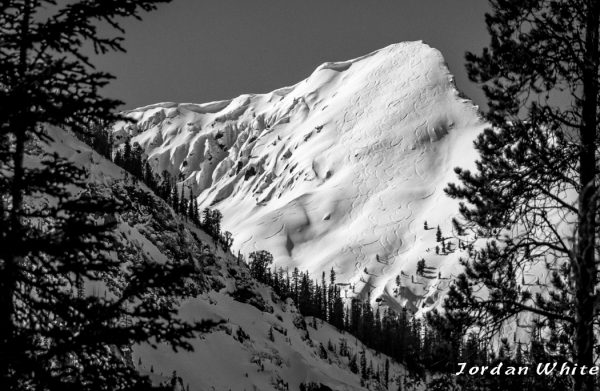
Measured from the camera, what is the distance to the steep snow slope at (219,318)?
66.1 meters

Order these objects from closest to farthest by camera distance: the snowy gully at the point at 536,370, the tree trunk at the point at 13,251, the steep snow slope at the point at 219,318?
the tree trunk at the point at 13,251 → the snowy gully at the point at 536,370 → the steep snow slope at the point at 219,318

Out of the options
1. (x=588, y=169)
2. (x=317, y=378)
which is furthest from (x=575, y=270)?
(x=317, y=378)

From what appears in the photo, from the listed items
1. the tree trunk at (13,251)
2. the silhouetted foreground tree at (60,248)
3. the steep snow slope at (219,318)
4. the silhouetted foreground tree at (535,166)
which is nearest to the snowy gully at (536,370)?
the silhouetted foreground tree at (535,166)

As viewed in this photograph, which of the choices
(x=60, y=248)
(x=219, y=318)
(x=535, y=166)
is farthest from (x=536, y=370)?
(x=219, y=318)

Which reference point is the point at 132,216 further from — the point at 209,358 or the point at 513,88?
the point at 513,88

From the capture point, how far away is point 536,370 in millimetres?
11258

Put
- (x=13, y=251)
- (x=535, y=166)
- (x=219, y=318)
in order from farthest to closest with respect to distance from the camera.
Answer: (x=219, y=318) → (x=535, y=166) → (x=13, y=251)

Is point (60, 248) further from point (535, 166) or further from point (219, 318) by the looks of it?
point (219, 318)

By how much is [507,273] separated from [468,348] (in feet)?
5.37

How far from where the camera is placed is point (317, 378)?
262 feet

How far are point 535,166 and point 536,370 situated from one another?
3793 millimetres

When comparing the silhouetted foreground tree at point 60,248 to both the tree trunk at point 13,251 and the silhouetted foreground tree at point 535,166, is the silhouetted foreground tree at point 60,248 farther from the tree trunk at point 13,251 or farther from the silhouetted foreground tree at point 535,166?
the silhouetted foreground tree at point 535,166

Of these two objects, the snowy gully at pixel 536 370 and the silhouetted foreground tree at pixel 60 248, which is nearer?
the silhouetted foreground tree at pixel 60 248

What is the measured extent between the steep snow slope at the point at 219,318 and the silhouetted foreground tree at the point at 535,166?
149 ft
